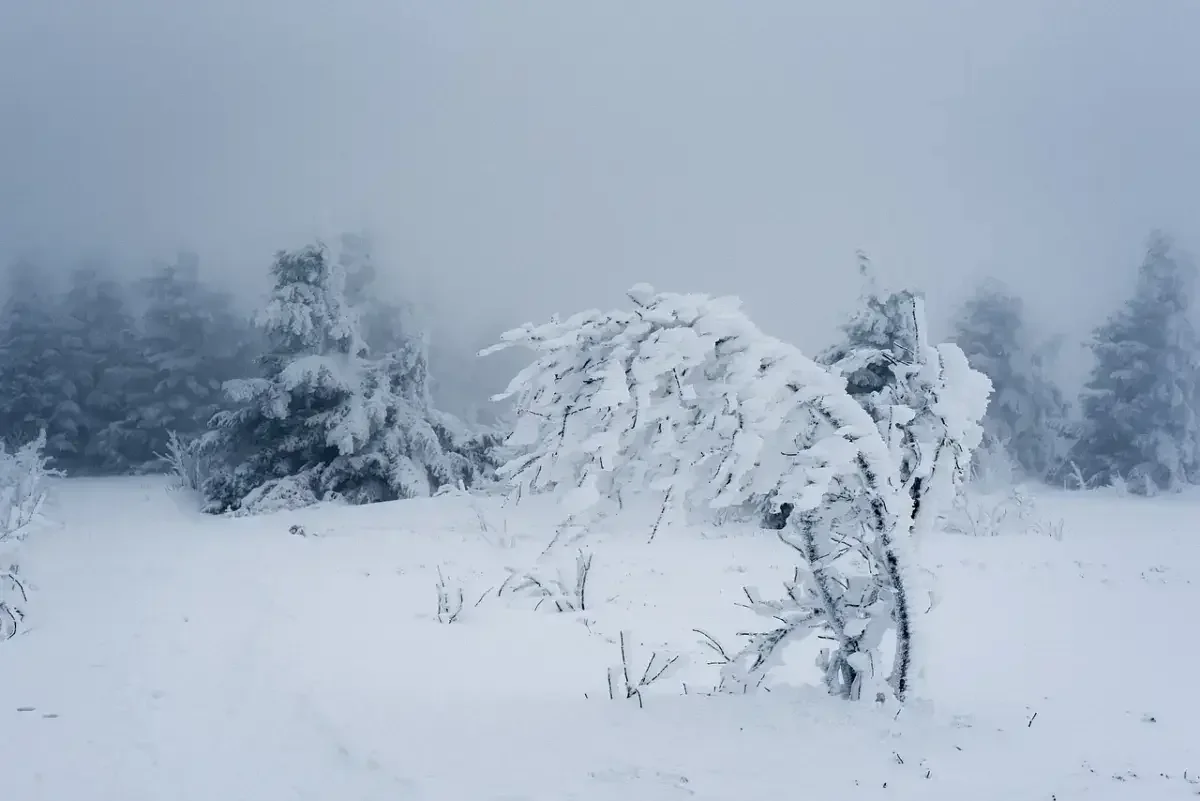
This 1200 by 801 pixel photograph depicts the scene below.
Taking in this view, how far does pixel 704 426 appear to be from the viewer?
3846 mm

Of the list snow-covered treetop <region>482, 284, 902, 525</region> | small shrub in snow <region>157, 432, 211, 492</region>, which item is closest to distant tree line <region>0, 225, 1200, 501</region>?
small shrub in snow <region>157, 432, 211, 492</region>

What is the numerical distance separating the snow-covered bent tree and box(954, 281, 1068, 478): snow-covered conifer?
2941 centimetres

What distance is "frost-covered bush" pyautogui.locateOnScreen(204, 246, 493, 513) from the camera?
19.8 meters

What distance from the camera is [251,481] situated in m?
20.6

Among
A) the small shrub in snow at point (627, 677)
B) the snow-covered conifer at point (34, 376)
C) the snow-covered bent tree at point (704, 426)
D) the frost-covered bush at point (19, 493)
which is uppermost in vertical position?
the snow-covered bent tree at point (704, 426)

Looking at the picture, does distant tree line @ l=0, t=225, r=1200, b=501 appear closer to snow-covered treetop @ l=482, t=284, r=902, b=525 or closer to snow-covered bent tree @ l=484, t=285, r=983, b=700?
snow-covered bent tree @ l=484, t=285, r=983, b=700

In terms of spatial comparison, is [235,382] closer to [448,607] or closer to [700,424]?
[448,607]

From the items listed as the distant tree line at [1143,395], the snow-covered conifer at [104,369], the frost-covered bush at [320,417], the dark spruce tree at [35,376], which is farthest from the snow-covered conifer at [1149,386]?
the dark spruce tree at [35,376]

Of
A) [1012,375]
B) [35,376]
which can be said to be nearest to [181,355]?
[35,376]

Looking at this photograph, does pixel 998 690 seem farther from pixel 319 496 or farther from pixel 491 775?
pixel 319 496

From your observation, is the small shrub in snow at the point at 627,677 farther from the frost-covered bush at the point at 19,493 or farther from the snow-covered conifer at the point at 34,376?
the snow-covered conifer at the point at 34,376

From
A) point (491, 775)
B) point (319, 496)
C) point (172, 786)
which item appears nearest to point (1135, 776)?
point (491, 775)

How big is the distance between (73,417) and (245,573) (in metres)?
27.4

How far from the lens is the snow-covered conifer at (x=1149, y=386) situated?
2612 cm
